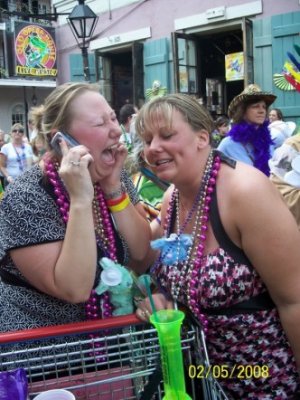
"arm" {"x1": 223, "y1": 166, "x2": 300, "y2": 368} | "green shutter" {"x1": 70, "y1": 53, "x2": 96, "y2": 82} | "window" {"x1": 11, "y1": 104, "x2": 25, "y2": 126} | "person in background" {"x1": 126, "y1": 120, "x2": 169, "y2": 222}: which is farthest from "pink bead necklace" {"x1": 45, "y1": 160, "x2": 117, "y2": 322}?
"window" {"x1": 11, "y1": 104, "x2": 25, "y2": 126}

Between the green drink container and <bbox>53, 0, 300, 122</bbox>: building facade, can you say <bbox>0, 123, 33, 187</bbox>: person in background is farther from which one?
the green drink container

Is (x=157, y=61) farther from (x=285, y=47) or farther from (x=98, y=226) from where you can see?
(x=98, y=226)

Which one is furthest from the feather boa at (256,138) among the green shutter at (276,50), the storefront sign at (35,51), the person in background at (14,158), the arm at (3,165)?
the storefront sign at (35,51)

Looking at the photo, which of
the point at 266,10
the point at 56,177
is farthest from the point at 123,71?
the point at 56,177

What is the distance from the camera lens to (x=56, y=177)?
166 cm

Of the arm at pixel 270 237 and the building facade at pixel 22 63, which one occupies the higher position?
the building facade at pixel 22 63

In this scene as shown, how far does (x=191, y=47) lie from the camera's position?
34.3 feet

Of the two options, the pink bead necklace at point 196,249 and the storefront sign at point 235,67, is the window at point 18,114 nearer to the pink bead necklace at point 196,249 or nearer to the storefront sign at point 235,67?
the storefront sign at point 235,67

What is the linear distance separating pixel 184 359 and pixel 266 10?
9.05 m

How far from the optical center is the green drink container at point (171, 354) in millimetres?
1271

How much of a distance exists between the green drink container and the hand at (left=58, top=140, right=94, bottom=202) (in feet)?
1.52

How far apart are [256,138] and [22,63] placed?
14.1m

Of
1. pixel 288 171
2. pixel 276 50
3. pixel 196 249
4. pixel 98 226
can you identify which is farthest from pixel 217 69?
pixel 196 249

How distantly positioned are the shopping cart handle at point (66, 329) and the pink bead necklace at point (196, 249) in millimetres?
192
